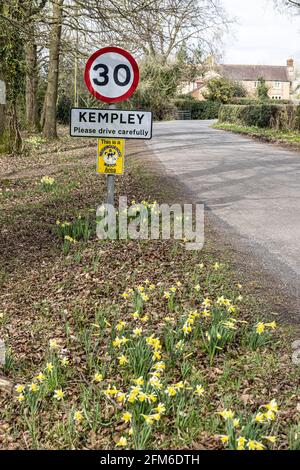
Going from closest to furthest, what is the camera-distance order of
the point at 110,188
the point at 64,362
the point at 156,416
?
the point at 156,416 → the point at 64,362 → the point at 110,188

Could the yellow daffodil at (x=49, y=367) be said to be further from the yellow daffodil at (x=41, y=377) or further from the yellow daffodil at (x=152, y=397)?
the yellow daffodil at (x=152, y=397)

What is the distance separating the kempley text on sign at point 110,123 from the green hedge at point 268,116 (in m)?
18.5

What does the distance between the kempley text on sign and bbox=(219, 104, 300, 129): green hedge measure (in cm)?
1848

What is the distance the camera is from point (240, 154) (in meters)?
16.2

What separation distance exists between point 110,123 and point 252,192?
4810mm

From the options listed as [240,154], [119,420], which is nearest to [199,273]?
[119,420]

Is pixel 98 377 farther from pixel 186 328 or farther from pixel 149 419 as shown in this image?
pixel 186 328

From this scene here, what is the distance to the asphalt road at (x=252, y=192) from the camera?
6270 millimetres

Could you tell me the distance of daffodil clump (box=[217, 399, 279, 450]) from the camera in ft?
9.02

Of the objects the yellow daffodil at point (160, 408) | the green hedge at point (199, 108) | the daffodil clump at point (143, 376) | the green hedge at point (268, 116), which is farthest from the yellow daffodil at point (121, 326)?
the green hedge at point (199, 108)

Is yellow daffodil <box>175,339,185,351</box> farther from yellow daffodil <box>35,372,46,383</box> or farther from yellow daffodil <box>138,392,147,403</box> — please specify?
yellow daffodil <box>35,372,46,383</box>

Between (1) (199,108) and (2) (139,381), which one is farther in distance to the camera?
(1) (199,108)

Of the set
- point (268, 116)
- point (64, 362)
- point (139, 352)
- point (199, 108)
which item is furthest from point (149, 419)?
point (199, 108)

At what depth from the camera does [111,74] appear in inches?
221
